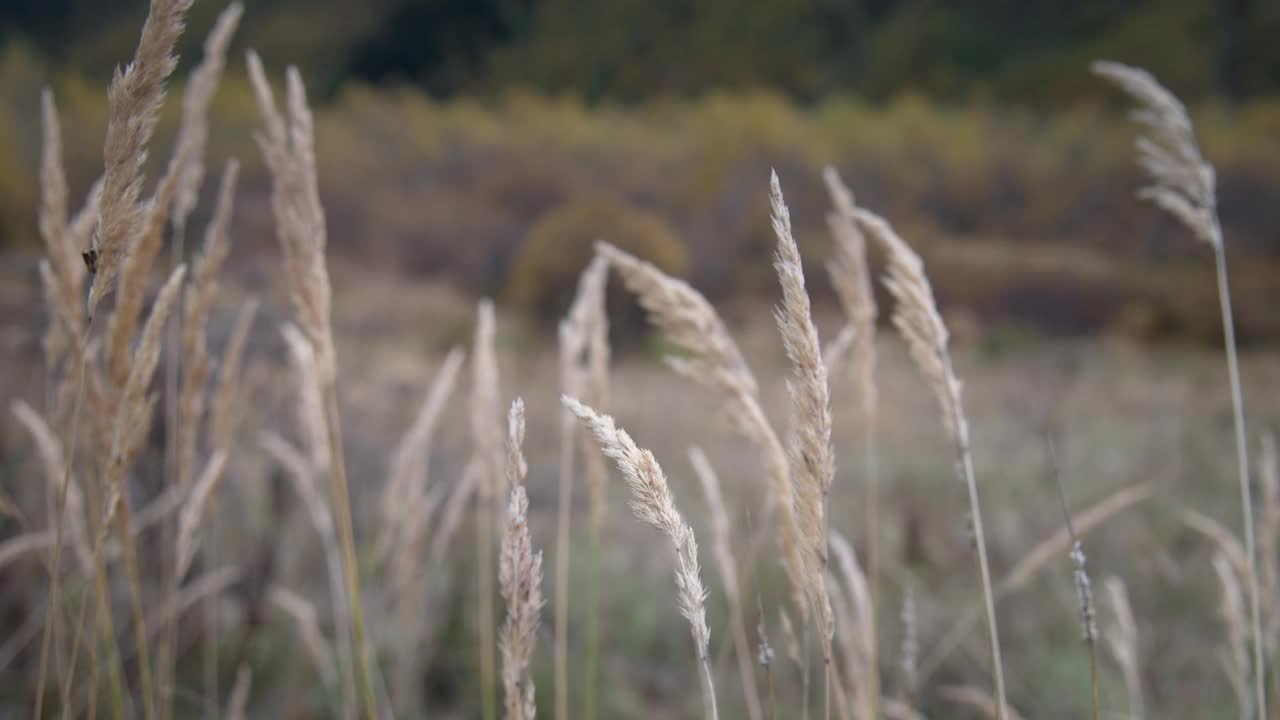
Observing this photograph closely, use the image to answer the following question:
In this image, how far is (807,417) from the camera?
1.87ft

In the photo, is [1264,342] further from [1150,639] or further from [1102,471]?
[1150,639]

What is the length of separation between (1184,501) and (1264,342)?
647 centimetres

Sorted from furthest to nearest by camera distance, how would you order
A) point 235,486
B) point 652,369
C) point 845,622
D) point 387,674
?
point 652,369 → point 235,486 → point 387,674 → point 845,622

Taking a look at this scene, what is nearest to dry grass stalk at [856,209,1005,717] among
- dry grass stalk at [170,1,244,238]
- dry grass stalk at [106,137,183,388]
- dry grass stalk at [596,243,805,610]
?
dry grass stalk at [596,243,805,610]

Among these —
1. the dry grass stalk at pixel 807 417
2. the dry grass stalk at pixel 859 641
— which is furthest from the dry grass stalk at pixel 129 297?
the dry grass stalk at pixel 859 641

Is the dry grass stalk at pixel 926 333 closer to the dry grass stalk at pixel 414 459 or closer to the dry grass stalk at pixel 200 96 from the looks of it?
the dry grass stalk at pixel 414 459

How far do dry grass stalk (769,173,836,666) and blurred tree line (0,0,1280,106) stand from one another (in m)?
13.0

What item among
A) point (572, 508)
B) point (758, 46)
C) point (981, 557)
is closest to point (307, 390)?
point (981, 557)

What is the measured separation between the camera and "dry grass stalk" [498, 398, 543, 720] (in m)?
0.50

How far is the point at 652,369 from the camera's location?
8.61 meters

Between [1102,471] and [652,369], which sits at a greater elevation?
[1102,471]

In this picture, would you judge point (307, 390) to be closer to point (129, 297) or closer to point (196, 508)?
point (196, 508)

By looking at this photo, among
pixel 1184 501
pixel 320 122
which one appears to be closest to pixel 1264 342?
pixel 1184 501

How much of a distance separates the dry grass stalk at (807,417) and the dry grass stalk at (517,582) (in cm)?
20
